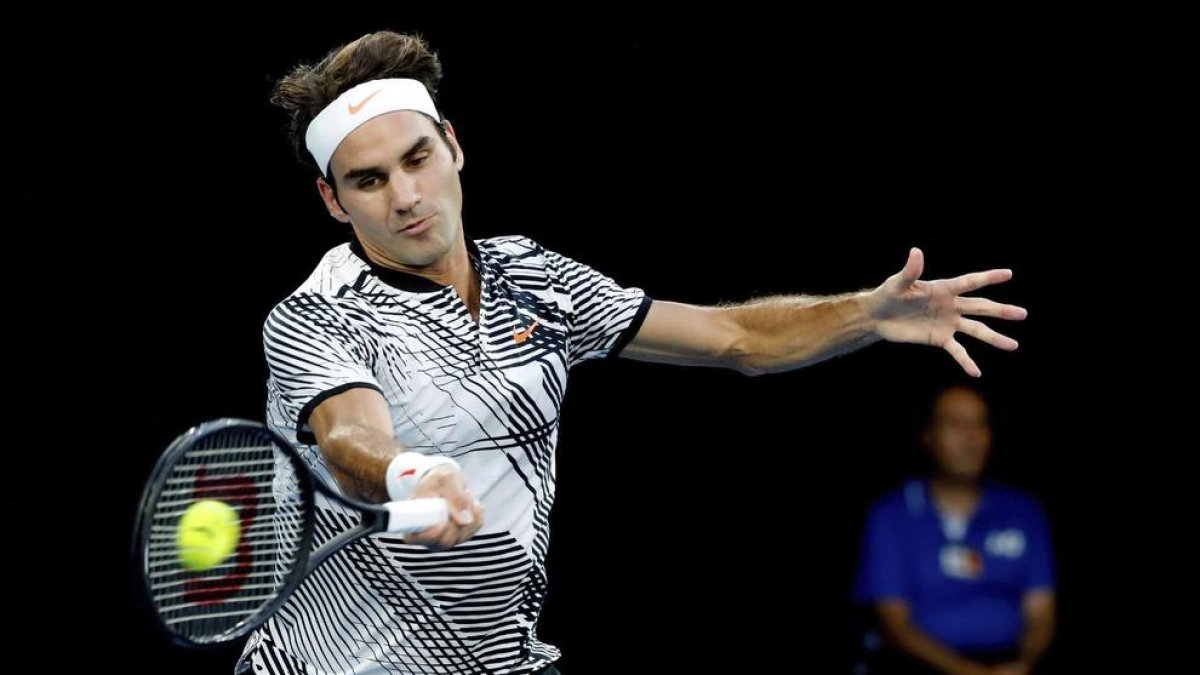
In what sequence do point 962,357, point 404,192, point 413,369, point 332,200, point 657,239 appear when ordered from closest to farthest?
point 413,369
point 404,192
point 332,200
point 962,357
point 657,239

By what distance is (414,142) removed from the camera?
159 inches

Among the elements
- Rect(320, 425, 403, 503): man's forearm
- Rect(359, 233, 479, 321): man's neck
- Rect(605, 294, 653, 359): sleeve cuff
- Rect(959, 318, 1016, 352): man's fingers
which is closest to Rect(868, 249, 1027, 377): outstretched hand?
Rect(959, 318, 1016, 352): man's fingers

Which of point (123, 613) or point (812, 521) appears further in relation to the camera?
point (812, 521)

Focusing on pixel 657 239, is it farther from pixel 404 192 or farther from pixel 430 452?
pixel 430 452

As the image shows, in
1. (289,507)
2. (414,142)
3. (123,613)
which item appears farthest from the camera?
(123,613)

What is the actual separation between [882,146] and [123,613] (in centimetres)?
296

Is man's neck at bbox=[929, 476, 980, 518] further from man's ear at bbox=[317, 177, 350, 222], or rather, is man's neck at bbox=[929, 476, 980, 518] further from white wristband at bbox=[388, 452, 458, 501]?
white wristband at bbox=[388, 452, 458, 501]

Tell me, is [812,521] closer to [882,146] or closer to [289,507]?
[882,146]

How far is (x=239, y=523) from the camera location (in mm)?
3471

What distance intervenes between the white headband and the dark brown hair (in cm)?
3

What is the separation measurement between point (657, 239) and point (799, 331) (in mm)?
2018

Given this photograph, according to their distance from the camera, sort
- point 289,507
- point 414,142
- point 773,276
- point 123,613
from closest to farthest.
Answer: point 289,507
point 414,142
point 123,613
point 773,276

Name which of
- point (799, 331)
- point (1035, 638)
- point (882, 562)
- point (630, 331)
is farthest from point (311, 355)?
point (1035, 638)

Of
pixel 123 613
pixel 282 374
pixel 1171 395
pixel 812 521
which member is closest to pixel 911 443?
pixel 812 521
